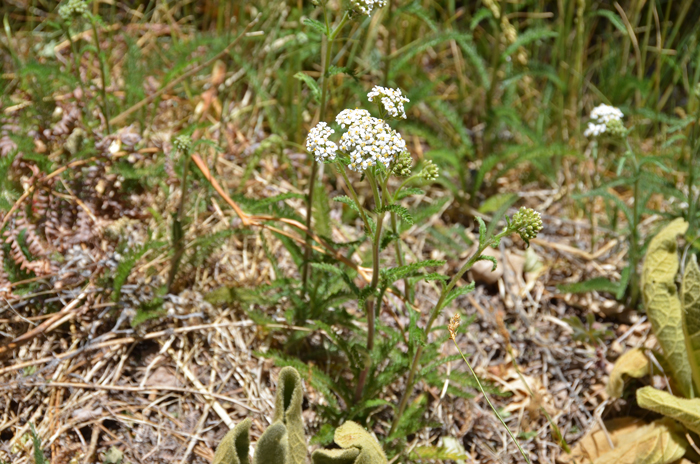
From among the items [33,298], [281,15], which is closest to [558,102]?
[281,15]

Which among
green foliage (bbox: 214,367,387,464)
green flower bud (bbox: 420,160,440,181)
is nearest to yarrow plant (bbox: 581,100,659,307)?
green flower bud (bbox: 420,160,440,181)

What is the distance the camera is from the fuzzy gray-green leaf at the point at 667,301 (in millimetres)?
2713

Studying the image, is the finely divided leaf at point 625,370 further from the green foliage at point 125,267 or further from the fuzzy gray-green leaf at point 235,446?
the green foliage at point 125,267

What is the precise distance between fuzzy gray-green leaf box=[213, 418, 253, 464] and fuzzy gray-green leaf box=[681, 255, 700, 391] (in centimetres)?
196

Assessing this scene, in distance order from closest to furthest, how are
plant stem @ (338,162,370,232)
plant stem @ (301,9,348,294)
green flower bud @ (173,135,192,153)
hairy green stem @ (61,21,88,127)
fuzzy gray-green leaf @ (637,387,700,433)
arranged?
plant stem @ (338,162,370,232)
plant stem @ (301,9,348,294)
fuzzy gray-green leaf @ (637,387,700,433)
green flower bud @ (173,135,192,153)
hairy green stem @ (61,21,88,127)

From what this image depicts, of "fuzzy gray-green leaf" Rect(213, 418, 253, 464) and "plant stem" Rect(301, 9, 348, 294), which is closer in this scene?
"fuzzy gray-green leaf" Rect(213, 418, 253, 464)

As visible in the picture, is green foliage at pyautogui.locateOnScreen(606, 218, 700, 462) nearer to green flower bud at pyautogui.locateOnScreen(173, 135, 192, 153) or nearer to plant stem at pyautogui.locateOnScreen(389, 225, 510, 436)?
plant stem at pyautogui.locateOnScreen(389, 225, 510, 436)

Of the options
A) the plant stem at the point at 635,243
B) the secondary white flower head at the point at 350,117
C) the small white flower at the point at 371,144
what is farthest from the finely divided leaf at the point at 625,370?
the secondary white flower head at the point at 350,117

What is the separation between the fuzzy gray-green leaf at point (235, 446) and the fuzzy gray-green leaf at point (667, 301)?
185 centimetres

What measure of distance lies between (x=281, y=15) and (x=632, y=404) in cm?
305

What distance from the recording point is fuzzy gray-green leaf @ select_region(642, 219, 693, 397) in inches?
107

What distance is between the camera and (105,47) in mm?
4102

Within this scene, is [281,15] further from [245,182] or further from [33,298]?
[33,298]

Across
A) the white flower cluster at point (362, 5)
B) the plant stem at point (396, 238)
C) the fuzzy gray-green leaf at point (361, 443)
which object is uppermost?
the white flower cluster at point (362, 5)
